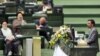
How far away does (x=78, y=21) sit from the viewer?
13891 millimetres

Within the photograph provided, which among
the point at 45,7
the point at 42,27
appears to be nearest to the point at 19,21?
the point at 42,27

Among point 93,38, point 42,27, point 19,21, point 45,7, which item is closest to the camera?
point 93,38

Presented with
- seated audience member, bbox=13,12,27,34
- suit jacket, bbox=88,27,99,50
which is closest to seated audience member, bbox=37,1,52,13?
seated audience member, bbox=13,12,27,34

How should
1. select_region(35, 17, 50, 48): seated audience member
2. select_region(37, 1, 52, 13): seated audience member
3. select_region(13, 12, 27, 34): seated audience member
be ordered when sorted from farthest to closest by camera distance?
select_region(37, 1, 52, 13): seated audience member < select_region(13, 12, 27, 34): seated audience member < select_region(35, 17, 50, 48): seated audience member

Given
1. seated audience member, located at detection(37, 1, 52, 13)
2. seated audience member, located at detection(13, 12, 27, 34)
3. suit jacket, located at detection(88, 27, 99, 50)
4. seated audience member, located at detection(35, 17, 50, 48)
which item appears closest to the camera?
suit jacket, located at detection(88, 27, 99, 50)

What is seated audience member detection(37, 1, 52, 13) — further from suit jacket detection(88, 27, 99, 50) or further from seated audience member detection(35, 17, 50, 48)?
suit jacket detection(88, 27, 99, 50)

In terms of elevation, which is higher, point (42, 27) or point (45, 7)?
point (45, 7)

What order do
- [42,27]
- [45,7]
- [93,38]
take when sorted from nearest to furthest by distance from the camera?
[93,38] < [42,27] < [45,7]

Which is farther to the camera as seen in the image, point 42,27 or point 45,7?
point 45,7

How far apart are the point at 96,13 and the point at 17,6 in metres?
2.96

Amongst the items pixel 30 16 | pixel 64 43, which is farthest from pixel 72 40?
pixel 30 16

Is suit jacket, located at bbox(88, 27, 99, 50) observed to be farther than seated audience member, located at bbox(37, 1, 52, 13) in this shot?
No

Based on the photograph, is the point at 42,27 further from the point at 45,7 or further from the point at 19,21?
the point at 45,7

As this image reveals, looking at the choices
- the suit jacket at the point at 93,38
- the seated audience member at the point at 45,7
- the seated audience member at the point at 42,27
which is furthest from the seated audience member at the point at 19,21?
the suit jacket at the point at 93,38
